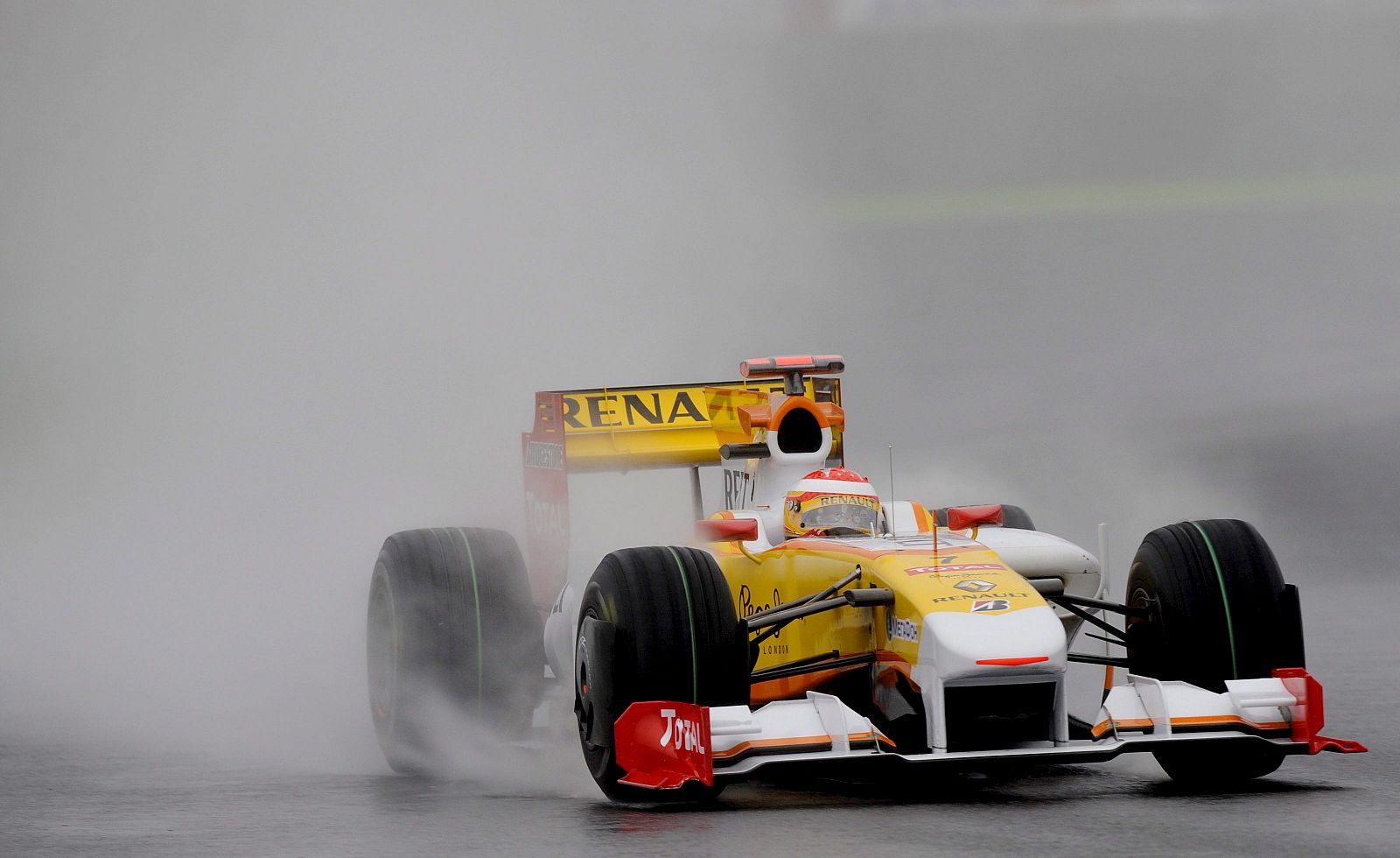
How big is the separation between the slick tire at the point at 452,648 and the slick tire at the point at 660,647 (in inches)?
90.4

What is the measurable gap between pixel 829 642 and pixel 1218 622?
1857mm

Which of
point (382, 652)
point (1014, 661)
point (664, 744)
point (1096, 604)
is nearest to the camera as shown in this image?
point (1014, 661)

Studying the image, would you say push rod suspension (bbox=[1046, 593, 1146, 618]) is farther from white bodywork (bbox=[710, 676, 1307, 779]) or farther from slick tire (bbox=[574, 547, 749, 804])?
slick tire (bbox=[574, 547, 749, 804])

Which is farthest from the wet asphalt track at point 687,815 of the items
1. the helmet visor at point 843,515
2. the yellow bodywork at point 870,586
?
the helmet visor at point 843,515

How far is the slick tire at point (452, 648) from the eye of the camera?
1005cm

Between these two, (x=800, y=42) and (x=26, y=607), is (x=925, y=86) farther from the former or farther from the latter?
(x=26, y=607)

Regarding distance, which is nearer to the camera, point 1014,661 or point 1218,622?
point 1014,661

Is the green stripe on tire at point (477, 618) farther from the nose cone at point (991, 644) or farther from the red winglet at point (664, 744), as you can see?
the nose cone at point (991, 644)

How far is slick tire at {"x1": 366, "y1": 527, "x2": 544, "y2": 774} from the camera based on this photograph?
33.0 ft

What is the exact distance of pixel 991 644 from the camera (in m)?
7.35

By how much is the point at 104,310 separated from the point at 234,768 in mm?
23435

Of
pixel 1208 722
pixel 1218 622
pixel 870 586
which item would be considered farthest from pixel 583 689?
pixel 1218 622

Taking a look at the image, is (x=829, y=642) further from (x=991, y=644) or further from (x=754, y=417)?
(x=754, y=417)

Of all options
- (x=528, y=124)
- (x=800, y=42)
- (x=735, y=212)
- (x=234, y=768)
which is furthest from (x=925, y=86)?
(x=234, y=768)
